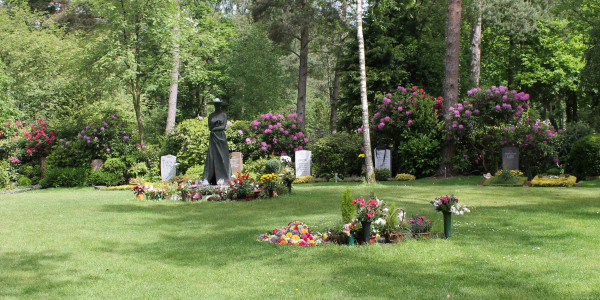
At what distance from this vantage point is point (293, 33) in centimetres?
2900

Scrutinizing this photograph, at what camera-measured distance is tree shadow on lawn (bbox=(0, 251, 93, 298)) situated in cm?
508

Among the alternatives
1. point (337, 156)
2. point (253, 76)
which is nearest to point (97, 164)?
point (337, 156)

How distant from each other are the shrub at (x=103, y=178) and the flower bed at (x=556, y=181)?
1563cm

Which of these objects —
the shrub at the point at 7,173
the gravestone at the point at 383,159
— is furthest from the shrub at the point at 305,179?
the shrub at the point at 7,173

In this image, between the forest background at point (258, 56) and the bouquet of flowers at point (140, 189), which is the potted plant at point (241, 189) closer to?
the bouquet of flowers at point (140, 189)

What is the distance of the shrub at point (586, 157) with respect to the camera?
607 inches

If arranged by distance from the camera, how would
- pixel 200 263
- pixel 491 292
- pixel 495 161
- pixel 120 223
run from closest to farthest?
pixel 491 292
pixel 200 263
pixel 120 223
pixel 495 161

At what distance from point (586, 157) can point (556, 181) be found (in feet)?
6.62

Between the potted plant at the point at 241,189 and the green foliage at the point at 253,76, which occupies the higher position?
the green foliage at the point at 253,76

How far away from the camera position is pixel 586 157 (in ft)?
51.5

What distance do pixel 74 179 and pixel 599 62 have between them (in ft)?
69.0

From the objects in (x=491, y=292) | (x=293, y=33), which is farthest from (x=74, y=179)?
(x=491, y=292)

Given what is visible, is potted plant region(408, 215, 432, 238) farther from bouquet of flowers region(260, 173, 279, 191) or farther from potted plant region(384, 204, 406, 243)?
bouquet of flowers region(260, 173, 279, 191)

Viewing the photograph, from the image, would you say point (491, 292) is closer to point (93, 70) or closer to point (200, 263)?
point (200, 263)
